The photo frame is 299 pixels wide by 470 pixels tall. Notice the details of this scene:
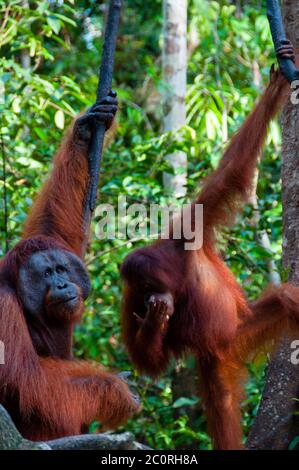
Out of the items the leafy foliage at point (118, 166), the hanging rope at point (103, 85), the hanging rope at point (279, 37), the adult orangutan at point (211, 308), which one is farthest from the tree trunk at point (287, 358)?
the hanging rope at point (103, 85)

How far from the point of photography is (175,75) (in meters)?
6.04

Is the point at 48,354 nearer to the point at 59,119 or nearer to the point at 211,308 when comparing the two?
the point at 211,308

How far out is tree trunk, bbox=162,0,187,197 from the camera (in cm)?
567

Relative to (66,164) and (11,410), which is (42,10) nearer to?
(66,164)

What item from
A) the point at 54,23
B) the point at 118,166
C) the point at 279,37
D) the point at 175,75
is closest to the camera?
the point at 279,37

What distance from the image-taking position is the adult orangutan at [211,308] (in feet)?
12.8

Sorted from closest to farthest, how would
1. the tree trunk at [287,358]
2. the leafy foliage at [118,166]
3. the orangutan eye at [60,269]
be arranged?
the orangutan eye at [60,269] → the tree trunk at [287,358] → the leafy foliage at [118,166]

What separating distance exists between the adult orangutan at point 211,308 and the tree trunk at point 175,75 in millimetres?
1487

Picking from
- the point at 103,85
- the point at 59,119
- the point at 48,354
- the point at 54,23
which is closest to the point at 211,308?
the point at 48,354

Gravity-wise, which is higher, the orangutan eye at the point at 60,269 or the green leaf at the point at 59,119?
the green leaf at the point at 59,119

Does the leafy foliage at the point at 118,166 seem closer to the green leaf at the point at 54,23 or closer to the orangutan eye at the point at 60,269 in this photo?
the green leaf at the point at 54,23

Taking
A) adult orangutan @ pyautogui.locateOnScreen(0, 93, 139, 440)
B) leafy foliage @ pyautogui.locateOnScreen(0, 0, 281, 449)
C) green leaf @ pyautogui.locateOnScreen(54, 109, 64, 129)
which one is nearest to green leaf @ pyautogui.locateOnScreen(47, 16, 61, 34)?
leafy foliage @ pyautogui.locateOnScreen(0, 0, 281, 449)

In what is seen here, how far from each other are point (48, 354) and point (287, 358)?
1.22 meters
